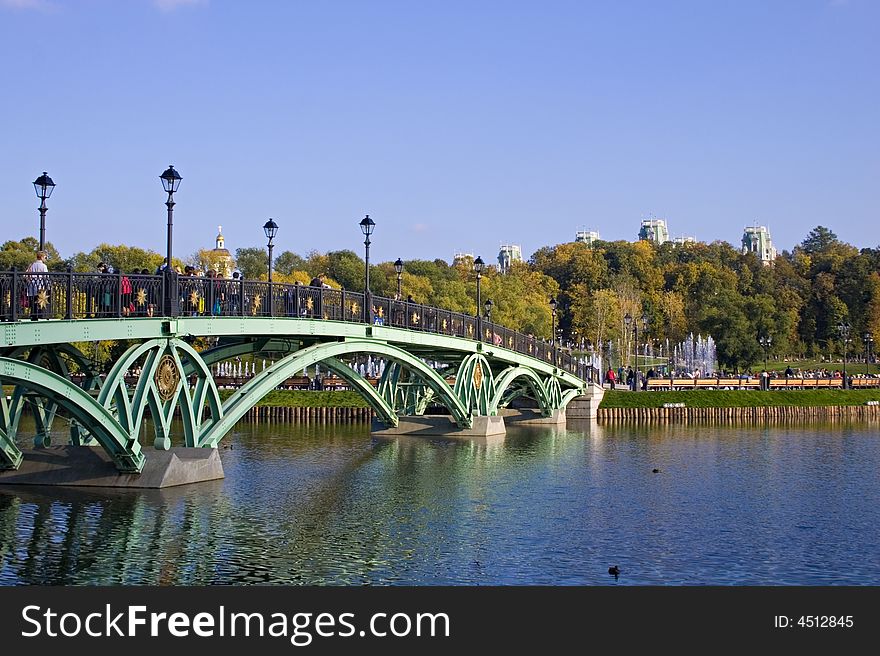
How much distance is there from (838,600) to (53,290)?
64.9 feet

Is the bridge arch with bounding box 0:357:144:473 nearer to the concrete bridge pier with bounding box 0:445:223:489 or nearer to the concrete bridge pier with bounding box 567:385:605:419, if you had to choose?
the concrete bridge pier with bounding box 0:445:223:489

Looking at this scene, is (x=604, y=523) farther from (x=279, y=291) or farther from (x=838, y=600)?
(x=279, y=291)

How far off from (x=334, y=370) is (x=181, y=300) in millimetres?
14036

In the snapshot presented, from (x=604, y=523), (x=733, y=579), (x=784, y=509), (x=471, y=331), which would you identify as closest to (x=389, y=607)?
(x=733, y=579)

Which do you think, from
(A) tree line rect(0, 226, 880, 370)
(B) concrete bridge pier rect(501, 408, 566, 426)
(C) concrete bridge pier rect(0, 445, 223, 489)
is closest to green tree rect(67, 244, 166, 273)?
(A) tree line rect(0, 226, 880, 370)

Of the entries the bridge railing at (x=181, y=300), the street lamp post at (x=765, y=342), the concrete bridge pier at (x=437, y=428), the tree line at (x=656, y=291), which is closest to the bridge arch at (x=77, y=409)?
the bridge railing at (x=181, y=300)

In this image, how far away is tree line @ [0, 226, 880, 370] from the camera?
128 m

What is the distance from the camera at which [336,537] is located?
31109 millimetres

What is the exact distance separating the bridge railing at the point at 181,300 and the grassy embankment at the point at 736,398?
105 ft

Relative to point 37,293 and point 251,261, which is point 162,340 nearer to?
point 37,293

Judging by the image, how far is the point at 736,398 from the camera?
85.8m

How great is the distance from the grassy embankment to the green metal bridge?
30.4 meters

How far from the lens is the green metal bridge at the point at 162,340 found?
1240 inches

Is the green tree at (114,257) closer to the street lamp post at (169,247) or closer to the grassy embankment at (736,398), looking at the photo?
the grassy embankment at (736,398)
